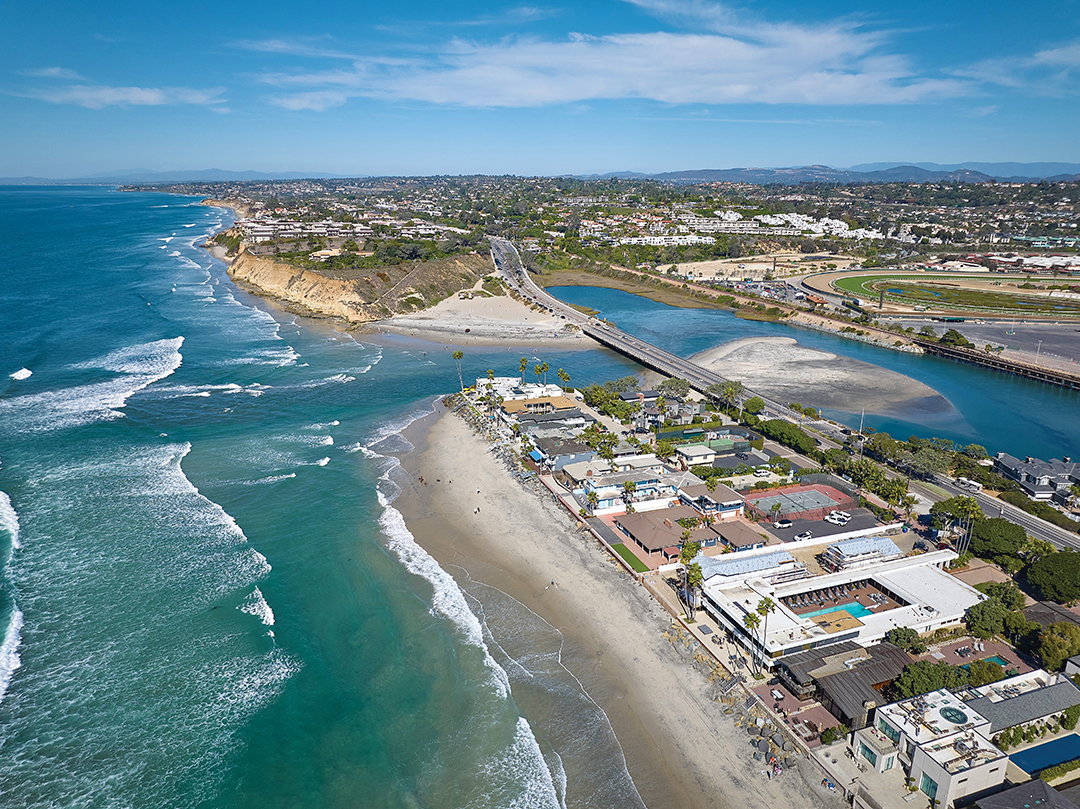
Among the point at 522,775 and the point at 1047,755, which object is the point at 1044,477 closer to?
the point at 1047,755

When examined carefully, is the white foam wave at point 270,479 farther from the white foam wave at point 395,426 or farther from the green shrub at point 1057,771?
the green shrub at point 1057,771

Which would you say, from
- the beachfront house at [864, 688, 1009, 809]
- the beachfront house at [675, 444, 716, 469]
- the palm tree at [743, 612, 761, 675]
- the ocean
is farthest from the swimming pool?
the beachfront house at [675, 444, 716, 469]

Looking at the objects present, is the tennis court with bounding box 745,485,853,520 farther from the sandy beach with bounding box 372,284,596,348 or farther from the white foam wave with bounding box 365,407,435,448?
the sandy beach with bounding box 372,284,596,348

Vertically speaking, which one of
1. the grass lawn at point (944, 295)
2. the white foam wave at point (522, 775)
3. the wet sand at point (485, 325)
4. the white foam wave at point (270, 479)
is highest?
the grass lawn at point (944, 295)

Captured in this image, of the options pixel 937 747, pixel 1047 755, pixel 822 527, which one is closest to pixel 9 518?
pixel 937 747

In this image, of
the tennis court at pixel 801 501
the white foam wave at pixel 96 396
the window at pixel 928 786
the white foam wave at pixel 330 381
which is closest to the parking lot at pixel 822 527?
the tennis court at pixel 801 501

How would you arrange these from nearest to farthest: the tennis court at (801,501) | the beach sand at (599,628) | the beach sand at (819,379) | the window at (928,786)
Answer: the window at (928,786), the beach sand at (599,628), the tennis court at (801,501), the beach sand at (819,379)
